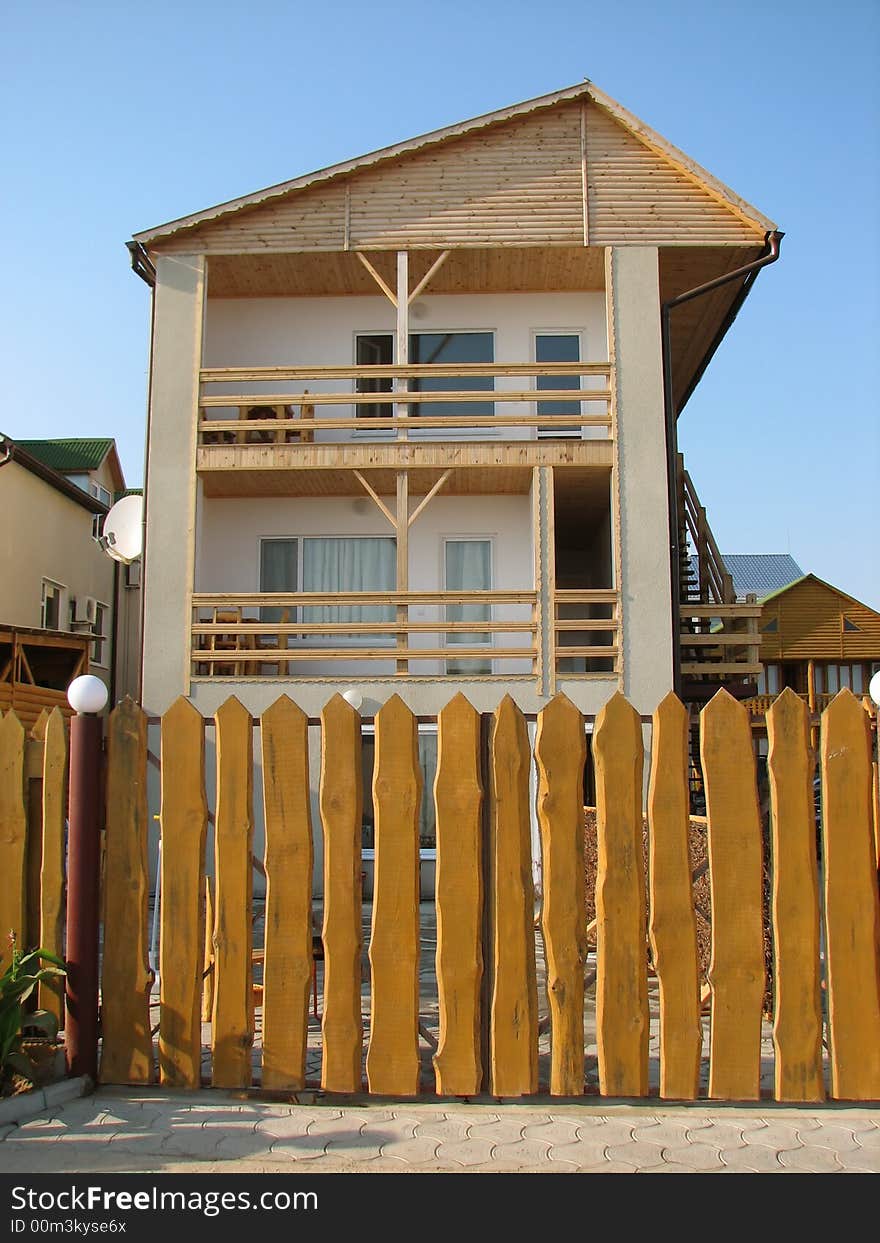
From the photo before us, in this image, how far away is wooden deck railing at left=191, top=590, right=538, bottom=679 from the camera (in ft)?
46.8

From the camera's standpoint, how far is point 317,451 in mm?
14992

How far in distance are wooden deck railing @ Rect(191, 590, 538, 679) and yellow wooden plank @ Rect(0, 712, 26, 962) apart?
853 cm

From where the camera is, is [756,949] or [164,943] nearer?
[756,949]

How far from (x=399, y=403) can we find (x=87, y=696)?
10.8 metres

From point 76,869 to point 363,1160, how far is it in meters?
1.87

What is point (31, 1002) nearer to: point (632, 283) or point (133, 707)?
point (133, 707)

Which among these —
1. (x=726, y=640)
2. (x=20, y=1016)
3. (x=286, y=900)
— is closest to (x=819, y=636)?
(x=726, y=640)

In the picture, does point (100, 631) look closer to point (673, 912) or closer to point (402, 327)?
point (402, 327)

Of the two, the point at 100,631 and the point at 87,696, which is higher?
the point at 100,631

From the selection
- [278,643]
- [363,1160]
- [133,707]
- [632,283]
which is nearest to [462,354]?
[632,283]

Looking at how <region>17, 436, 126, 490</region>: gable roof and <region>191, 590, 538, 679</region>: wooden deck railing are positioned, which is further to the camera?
<region>17, 436, 126, 490</region>: gable roof

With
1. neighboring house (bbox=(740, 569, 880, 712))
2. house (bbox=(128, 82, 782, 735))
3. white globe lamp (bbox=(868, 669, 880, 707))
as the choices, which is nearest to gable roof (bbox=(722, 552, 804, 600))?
neighboring house (bbox=(740, 569, 880, 712))

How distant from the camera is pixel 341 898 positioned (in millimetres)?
4723

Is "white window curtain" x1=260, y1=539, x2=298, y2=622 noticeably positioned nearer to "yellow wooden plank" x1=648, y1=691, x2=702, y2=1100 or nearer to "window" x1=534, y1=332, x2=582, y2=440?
"window" x1=534, y1=332, x2=582, y2=440
